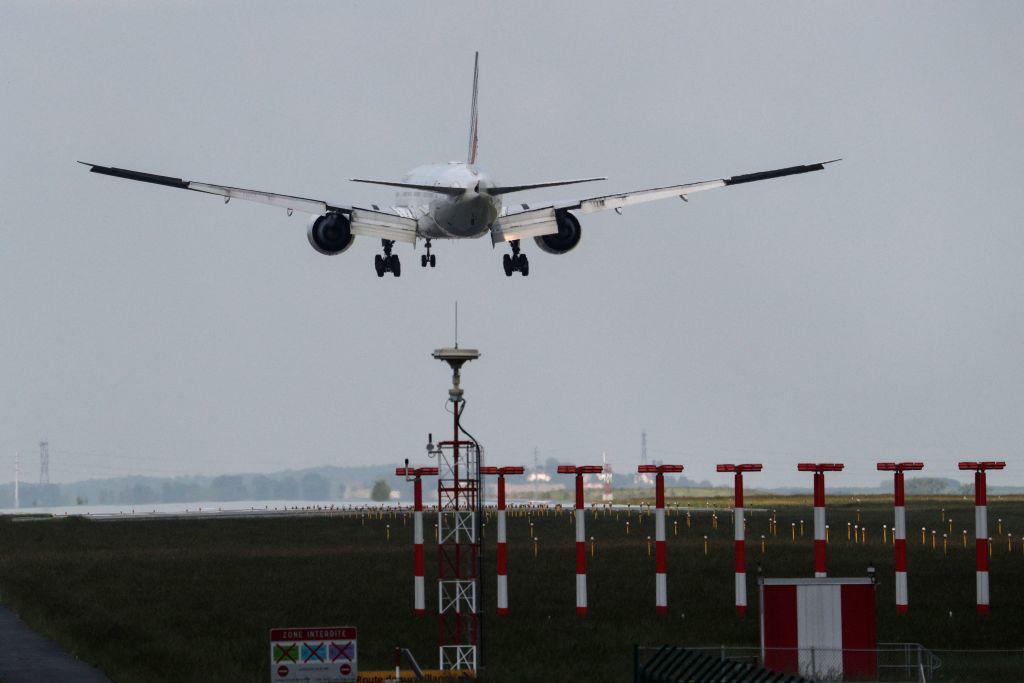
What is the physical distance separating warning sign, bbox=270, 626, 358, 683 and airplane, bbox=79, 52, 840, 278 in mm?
29993

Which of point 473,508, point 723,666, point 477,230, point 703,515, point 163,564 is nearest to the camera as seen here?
point 723,666

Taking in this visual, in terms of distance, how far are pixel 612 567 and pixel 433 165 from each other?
28.0 m

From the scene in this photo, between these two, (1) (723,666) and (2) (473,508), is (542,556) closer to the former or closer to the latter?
(2) (473,508)

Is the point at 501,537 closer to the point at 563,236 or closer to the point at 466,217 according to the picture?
the point at 466,217

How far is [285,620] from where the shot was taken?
74.0 meters

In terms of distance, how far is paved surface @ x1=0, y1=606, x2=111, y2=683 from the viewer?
58219 mm

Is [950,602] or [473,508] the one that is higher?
[473,508]

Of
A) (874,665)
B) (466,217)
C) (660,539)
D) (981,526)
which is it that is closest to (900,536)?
(981,526)

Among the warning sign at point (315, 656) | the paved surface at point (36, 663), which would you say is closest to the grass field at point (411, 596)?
the paved surface at point (36, 663)

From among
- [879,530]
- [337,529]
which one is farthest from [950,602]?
[337,529]

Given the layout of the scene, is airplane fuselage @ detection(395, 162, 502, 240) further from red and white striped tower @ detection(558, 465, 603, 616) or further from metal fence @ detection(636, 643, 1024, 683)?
metal fence @ detection(636, 643, 1024, 683)

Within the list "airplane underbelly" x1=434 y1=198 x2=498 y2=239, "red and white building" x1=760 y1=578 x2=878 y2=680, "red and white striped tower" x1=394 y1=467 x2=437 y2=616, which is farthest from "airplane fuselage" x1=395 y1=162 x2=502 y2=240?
"red and white building" x1=760 y1=578 x2=878 y2=680

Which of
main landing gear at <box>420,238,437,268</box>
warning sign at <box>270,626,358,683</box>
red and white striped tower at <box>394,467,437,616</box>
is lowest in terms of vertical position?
warning sign at <box>270,626,358,683</box>

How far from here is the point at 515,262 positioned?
292ft
